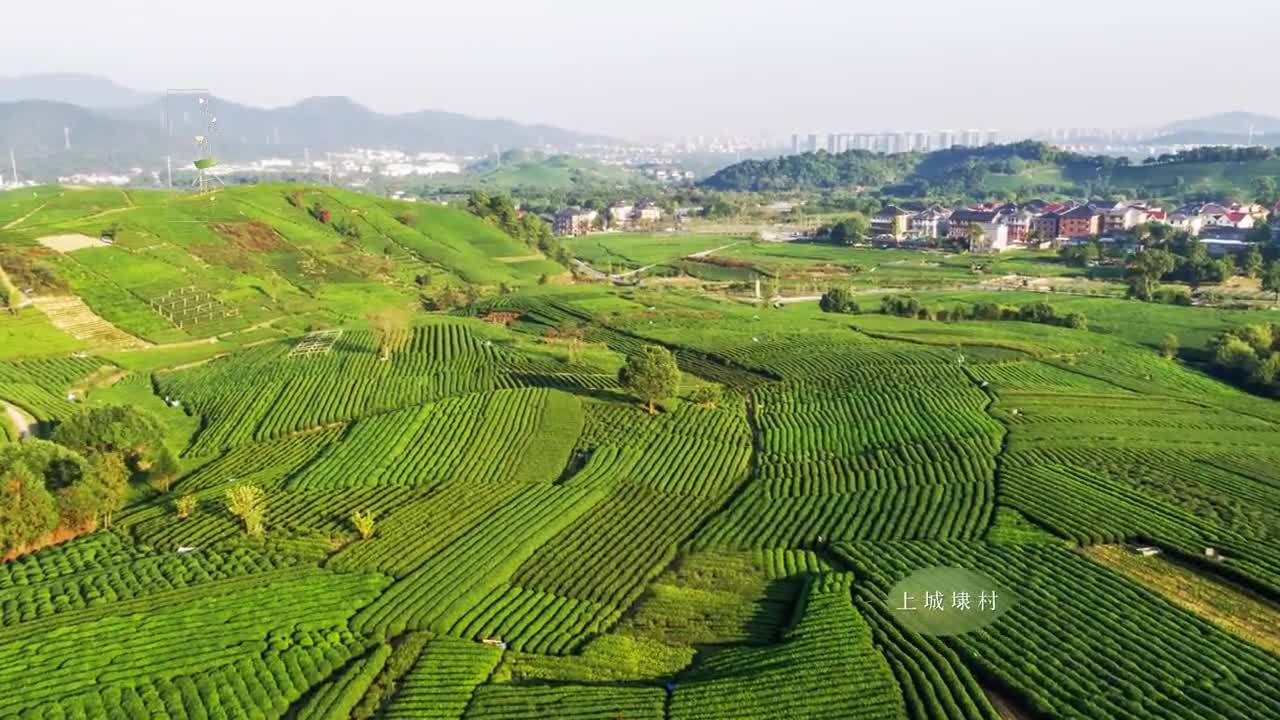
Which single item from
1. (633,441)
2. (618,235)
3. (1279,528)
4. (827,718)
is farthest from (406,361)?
(618,235)

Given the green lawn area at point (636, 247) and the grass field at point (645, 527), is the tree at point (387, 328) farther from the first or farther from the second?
the green lawn area at point (636, 247)

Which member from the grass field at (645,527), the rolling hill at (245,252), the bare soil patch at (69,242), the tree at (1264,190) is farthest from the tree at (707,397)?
the tree at (1264,190)

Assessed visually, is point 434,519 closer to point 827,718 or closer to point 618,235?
point 827,718

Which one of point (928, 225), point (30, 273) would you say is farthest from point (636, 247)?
point (30, 273)

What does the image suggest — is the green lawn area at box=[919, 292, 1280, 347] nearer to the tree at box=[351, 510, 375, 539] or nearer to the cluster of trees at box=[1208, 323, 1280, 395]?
the cluster of trees at box=[1208, 323, 1280, 395]

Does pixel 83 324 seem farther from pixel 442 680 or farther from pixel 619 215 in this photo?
pixel 619 215

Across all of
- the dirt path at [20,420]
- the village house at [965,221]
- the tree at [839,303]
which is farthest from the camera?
the village house at [965,221]
